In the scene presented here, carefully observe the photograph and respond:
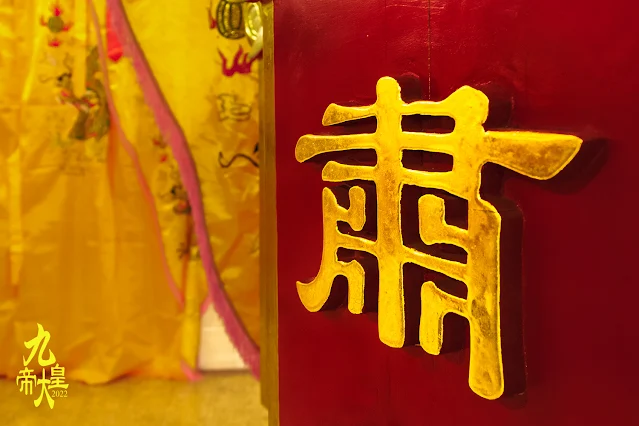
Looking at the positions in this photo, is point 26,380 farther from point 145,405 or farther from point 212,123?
point 212,123

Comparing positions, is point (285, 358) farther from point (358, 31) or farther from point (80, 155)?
point (80, 155)

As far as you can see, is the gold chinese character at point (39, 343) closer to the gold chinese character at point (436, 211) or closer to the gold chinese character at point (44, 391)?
the gold chinese character at point (44, 391)

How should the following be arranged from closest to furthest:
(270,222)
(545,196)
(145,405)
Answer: (545,196)
(270,222)
(145,405)

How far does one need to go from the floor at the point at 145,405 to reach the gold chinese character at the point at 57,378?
0.10ft

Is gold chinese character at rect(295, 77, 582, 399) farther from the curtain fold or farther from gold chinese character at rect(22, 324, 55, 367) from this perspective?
gold chinese character at rect(22, 324, 55, 367)

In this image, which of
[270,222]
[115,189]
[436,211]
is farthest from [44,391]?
[436,211]

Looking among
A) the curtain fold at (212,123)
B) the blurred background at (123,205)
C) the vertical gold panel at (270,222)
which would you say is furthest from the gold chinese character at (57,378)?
the vertical gold panel at (270,222)

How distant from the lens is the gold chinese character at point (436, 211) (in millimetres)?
610

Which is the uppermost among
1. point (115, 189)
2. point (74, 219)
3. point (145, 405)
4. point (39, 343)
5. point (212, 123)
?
point (212, 123)

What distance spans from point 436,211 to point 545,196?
125 millimetres

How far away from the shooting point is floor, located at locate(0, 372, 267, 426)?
79.1 inches

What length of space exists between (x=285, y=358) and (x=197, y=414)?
1073 millimetres

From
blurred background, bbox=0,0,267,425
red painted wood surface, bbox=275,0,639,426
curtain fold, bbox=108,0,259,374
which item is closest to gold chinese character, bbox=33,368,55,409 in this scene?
blurred background, bbox=0,0,267,425

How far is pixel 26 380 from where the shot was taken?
7.13ft
